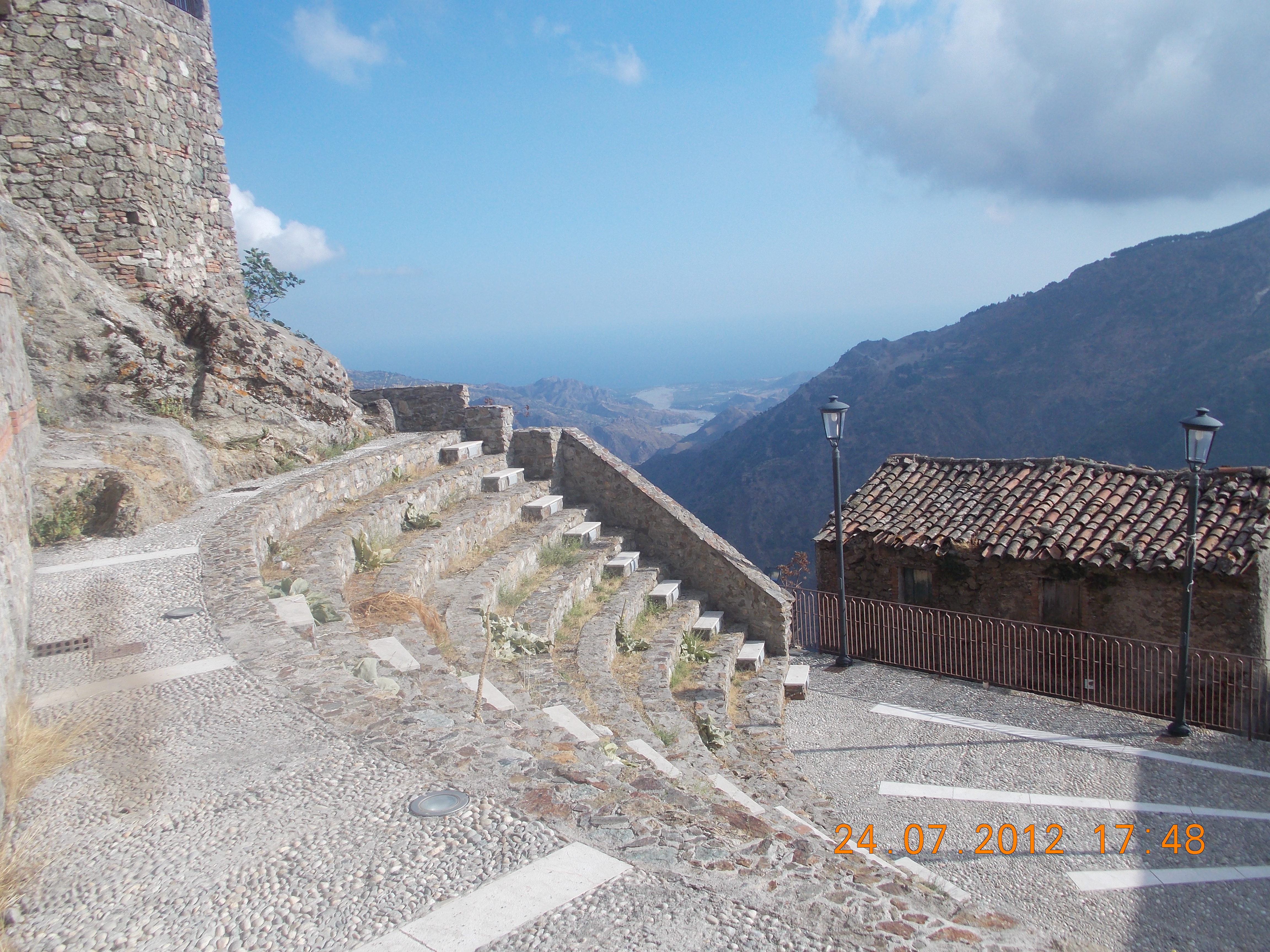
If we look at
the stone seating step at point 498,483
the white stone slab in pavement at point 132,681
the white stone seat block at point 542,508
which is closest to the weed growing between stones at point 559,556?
the white stone seat block at point 542,508

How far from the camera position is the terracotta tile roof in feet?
37.6

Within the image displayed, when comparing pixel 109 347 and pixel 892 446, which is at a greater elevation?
pixel 109 347

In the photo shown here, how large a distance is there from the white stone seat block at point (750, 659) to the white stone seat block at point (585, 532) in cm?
257

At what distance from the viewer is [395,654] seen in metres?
5.57

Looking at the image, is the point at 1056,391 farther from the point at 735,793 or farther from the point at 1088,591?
the point at 735,793

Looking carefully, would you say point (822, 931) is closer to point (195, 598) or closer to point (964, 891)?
point (964, 891)

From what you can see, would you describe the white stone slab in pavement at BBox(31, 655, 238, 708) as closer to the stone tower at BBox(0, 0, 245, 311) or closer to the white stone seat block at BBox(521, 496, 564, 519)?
the white stone seat block at BBox(521, 496, 564, 519)

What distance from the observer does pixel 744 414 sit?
89.8m

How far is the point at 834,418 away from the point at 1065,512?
5.47 m

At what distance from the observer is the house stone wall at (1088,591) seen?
1097 centimetres

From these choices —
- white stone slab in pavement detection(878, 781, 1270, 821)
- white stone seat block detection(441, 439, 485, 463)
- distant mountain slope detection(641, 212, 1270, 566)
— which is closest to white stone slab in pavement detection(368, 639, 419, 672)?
white stone slab in pavement detection(878, 781, 1270, 821)

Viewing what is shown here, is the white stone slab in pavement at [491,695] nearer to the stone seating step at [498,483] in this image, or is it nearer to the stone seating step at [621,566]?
the stone seating step at [621,566]

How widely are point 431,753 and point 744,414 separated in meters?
87.5

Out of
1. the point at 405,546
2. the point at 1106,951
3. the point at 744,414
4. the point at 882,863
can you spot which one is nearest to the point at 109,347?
the point at 405,546
